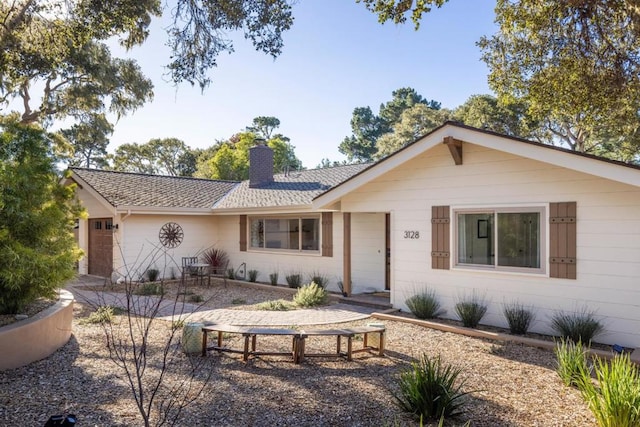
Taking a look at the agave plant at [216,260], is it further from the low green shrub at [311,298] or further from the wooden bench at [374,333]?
the wooden bench at [374,333]

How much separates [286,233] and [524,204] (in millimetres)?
7309

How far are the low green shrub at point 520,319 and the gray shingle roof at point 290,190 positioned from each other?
19.3ft

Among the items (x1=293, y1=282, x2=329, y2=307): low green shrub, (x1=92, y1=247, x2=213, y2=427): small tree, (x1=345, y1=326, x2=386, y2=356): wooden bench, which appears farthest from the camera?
(x1=293, y1=282, x2=329, y2=307): low green shrub

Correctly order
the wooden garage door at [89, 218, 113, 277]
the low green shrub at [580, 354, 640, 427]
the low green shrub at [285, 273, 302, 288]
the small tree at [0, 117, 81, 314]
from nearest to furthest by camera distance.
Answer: the low green shrub at [580, 354, 640, 427] < the small tree at [0, 117, 81, 314] < the low green shrub at [285, 273, 302, 288] < the wooden garage door at [89, 218, 113, 277]

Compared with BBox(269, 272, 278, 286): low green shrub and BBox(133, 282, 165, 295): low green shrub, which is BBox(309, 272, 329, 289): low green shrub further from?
BBox(133, 282, 165, 295): low green shrub

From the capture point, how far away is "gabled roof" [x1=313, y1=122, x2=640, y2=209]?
6.04 meters

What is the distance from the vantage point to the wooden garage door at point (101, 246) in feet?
45.9

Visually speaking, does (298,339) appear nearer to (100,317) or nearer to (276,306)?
(276,306)

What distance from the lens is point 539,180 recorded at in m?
7.20

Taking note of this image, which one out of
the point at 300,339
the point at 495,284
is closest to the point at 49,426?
the point at 300,339

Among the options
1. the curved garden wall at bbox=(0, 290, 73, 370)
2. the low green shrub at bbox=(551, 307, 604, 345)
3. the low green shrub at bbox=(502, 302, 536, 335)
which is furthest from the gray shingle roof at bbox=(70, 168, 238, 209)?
the low green shrub at bbox=(551, 307, 604, 345)

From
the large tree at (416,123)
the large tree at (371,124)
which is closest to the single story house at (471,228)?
the large tree at (416,123)

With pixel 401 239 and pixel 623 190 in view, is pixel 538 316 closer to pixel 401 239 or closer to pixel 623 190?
pixel 623 190

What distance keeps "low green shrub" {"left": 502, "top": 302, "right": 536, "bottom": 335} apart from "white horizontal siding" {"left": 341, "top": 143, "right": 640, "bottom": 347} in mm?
131
